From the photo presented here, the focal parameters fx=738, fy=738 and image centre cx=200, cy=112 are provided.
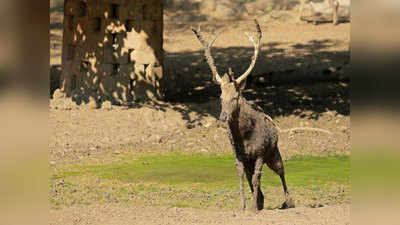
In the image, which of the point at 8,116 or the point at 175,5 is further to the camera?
the point at 175,5

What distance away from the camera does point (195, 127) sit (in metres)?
17.1

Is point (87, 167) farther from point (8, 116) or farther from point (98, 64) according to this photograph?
point (8, 116)

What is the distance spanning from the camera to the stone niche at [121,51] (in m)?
18.8

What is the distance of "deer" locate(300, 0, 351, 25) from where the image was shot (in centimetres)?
3117

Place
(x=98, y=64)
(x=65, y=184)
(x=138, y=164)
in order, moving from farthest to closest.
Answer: (x=98, y=64)
(x=138, y=164)
(x=65, y=184)

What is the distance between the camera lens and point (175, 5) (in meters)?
33.3

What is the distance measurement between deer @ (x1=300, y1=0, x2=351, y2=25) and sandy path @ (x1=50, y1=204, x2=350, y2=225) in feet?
74.0

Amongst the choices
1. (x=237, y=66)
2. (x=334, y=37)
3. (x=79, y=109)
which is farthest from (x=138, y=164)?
(x=334, y=37)

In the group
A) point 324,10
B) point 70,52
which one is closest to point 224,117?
point 70,52

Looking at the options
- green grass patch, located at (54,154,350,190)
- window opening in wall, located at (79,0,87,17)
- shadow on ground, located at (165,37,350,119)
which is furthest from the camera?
window opening in wall, located at (79,0,87,17)

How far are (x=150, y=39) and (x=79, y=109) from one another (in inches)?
111

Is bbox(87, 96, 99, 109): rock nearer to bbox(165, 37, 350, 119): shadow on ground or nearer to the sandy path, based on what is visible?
bbox(165, 37, 350, 119): shadow on ground

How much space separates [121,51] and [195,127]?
3278 millimetres

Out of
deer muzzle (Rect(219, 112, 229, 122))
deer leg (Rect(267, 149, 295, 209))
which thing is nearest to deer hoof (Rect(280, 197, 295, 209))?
Result: deer leg (Rect(267, 149, 295, 209))
